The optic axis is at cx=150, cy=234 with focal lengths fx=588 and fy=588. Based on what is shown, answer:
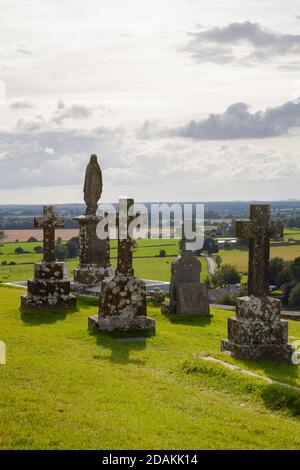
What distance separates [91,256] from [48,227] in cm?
358

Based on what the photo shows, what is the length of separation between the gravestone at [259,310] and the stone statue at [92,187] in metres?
10.2

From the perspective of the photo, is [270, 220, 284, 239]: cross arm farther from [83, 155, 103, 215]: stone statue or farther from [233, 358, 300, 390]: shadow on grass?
[83, 155, 103, 215]: stone statue

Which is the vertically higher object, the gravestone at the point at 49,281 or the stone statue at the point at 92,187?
the stone statue at the point at 92,187

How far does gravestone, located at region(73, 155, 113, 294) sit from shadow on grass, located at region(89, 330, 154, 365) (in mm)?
6954

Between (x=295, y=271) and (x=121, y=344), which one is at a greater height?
(x=121, y=344)

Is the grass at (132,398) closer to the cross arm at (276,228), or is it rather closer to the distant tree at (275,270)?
the cross arm at (276,228)

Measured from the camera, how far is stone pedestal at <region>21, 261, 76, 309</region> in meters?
19.4

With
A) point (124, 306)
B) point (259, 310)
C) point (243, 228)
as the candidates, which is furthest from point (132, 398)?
point (124, 306)

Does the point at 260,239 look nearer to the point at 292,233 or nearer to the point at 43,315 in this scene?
the point at 43,315

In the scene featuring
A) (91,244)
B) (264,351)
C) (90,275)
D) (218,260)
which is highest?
(91,244)

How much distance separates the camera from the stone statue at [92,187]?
23281mm

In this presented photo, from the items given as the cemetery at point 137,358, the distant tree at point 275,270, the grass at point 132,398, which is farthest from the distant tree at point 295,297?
the grass at point 132,398

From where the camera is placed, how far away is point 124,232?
1653 cm
